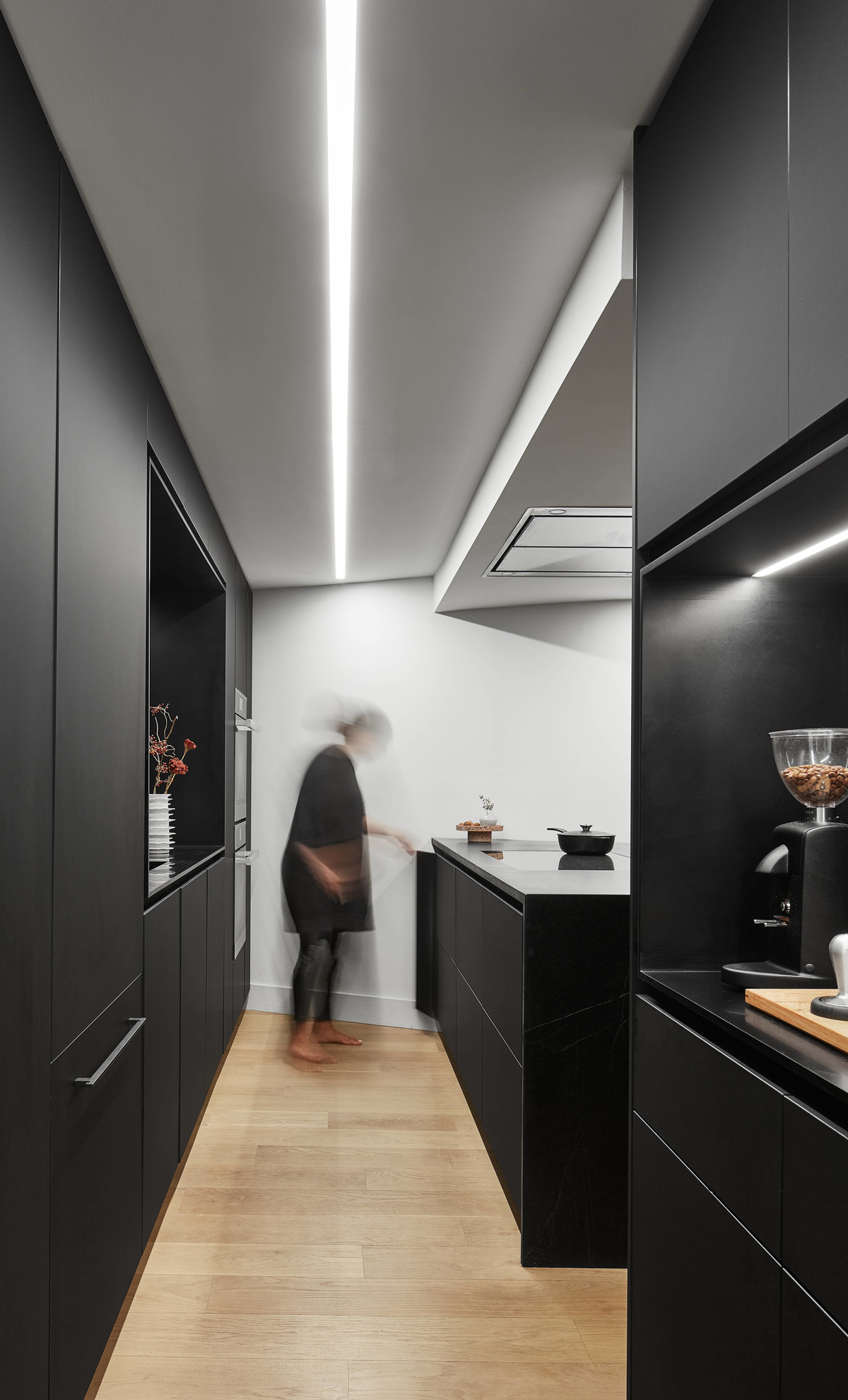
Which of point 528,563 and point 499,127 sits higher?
point 499,127

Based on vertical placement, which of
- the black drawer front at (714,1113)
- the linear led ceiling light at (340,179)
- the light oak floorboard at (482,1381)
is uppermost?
the linear led ceiling light at (340,179)

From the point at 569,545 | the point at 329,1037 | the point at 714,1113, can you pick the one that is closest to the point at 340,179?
the point at 714,1113

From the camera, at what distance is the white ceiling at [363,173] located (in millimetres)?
1477

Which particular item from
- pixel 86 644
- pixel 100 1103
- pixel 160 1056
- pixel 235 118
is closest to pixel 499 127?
pixel 235 118

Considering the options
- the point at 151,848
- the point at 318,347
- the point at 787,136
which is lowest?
the point at 151,848

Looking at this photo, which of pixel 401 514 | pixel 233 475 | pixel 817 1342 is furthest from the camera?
pixel 401 514

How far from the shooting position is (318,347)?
8.48 feet

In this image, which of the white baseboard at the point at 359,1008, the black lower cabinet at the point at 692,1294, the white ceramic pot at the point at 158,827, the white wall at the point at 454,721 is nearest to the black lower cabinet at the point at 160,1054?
the white ceramic pot at the point at 158,827

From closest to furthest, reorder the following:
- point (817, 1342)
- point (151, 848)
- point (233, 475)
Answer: point (817, 1342) → point (151, 848) → point (233, 475)

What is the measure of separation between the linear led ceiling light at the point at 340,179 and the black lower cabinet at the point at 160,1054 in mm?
1620

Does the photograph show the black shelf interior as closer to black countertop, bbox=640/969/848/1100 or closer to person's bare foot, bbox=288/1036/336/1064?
black countertop, bbox=640/969/848/1100

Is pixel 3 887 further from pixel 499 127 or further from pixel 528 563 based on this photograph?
pixel 528 563

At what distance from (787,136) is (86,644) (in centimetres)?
149

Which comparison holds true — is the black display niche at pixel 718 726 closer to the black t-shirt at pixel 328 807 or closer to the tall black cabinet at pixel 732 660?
the tall black cabinet at pixel 732 660
